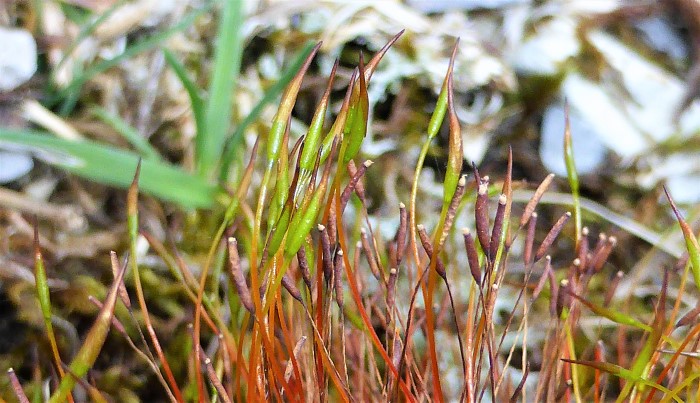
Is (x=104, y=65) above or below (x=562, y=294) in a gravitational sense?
Answer: above

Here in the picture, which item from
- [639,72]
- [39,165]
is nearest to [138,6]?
[39,165]

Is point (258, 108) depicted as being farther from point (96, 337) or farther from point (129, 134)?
point (96, 337)

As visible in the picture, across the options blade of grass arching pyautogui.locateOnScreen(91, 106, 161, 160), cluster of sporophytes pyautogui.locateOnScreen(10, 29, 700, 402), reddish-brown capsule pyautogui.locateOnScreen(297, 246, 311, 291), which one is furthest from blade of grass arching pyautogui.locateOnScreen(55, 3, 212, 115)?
reddish-brown capsule pyautogui.locateOnScreen(297, 246, 311, 291)

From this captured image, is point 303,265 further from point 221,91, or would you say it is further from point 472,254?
point 221,91

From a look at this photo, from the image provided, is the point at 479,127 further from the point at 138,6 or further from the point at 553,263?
the point at 138,6

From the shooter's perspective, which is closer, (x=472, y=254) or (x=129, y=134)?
(x=472, y=254)

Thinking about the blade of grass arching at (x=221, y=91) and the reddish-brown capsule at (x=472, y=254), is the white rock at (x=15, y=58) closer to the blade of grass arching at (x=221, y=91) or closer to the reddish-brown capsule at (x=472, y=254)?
the blade of grass arching at (x=221, y=91)

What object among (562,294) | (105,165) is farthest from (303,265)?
(105,165)
